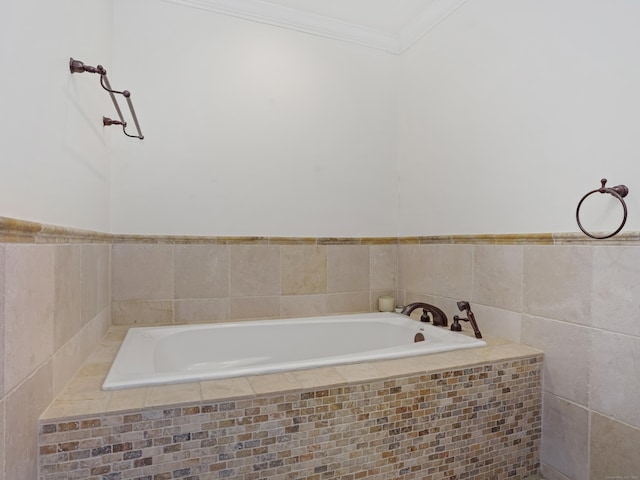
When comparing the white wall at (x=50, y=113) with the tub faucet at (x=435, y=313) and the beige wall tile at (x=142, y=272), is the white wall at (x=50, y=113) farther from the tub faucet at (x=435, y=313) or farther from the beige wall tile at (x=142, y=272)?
the tub faucet at (x=435, y=313)

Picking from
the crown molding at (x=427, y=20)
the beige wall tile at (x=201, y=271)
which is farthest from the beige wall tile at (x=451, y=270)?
the crown molding at (x=427, y=20)

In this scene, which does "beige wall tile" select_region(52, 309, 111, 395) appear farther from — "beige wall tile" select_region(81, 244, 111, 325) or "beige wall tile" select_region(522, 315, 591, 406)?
"beige wall tile" select_region(522, 315, 591, 406)

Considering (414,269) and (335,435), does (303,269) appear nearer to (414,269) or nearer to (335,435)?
(414,269)

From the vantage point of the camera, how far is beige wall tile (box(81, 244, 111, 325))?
1493 mm

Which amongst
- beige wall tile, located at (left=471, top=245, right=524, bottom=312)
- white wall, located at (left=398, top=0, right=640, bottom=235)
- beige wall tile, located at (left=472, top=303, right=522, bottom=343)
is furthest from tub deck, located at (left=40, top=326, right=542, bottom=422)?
white wall, located at (left=398, top=0, right=640, bottom=235)

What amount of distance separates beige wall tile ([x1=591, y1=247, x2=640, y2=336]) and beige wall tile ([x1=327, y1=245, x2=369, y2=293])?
140 centimetres

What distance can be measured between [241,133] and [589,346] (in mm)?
2095

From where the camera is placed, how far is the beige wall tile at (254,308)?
230 cm

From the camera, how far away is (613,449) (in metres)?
1.39

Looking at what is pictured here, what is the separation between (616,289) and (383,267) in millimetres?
1463

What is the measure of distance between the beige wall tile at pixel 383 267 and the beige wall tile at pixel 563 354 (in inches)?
42.6

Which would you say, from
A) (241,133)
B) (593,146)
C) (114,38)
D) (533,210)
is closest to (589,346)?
(533,210)

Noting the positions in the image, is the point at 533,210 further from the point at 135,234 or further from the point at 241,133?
the point at 135,234

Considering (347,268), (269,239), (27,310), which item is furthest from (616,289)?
(27,310)
